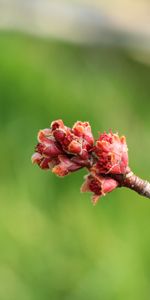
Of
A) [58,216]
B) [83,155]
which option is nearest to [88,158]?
[83,155]

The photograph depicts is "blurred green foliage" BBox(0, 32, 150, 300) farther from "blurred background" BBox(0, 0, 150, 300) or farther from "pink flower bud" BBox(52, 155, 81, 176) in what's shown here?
"pink flower bud" BBox(52, 155, 81, 176)

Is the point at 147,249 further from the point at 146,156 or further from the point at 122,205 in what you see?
the point at 146,156

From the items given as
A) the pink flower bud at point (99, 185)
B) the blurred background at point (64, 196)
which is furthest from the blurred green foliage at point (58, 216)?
the pink flower bud at point (99, 185)

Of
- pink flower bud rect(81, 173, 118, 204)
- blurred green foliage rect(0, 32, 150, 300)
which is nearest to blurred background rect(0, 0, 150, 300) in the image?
blurred green foliage rect(0, 32, 150, 300)

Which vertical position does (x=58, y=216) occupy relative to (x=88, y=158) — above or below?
above

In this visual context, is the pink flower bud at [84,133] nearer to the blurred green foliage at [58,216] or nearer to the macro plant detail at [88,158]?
the macro plant detail at [88,158]

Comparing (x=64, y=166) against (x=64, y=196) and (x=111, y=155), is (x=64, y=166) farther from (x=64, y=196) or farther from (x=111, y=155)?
(x=64, y=196)
